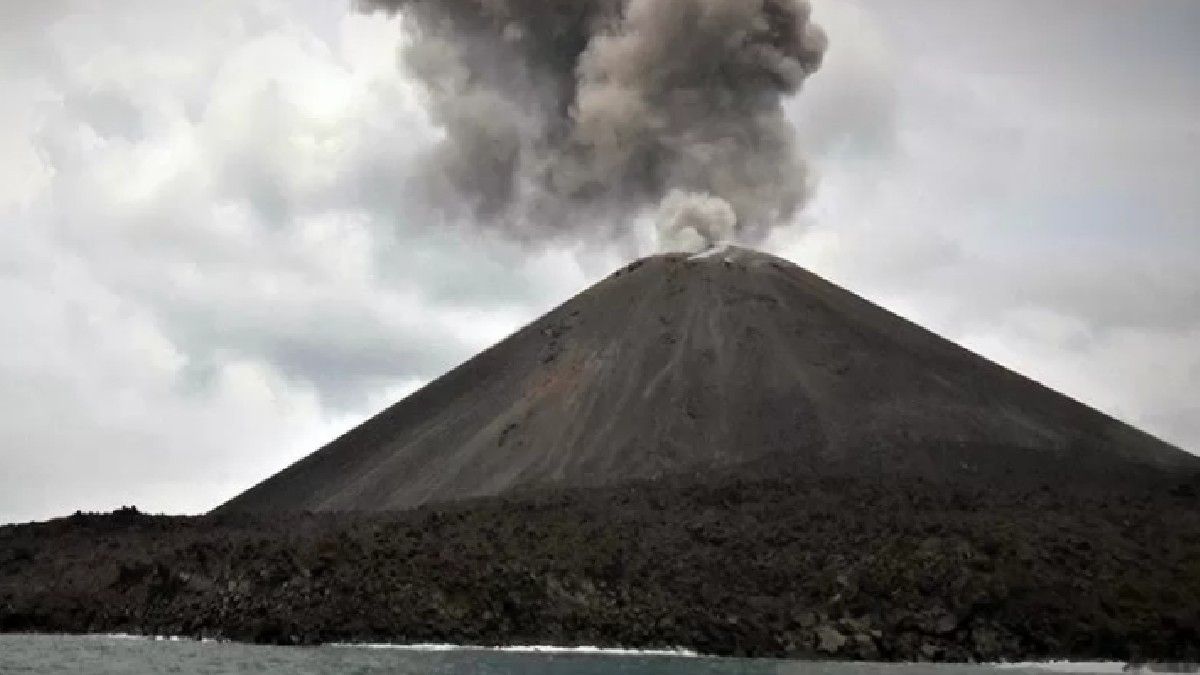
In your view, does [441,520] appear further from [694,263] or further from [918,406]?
[694,263]

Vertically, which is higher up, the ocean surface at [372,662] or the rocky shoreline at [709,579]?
the rocky shoreline at [709,579]

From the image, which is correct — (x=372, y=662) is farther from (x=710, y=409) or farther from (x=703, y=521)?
(x=710, y=409)

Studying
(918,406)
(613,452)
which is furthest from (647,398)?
(918,406)

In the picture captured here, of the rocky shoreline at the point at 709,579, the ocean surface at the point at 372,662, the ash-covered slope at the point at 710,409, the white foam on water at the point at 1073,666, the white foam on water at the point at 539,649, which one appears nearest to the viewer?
the ocean surface at the point at 372,662

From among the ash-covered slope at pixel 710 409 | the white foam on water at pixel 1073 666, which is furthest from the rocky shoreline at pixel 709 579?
the ash-covered slope at pixel 710 409

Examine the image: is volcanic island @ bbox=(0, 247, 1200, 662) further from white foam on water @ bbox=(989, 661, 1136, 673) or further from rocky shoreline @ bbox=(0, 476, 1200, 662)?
white foam on water @ bbox=(989, 661, 1136, 673)

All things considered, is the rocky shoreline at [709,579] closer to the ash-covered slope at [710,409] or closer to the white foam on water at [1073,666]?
the white foam on water at [1073,666]

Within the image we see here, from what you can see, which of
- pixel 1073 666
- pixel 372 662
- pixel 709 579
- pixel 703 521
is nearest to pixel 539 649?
pixel 709 579
